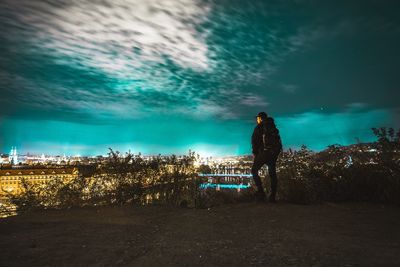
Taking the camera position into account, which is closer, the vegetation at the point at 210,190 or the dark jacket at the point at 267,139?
the vegetation at the point at 210,190

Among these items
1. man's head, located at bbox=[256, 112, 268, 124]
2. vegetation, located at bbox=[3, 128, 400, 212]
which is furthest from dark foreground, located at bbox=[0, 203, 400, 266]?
man's head, located at bbox=[256, 112, 268, 124]

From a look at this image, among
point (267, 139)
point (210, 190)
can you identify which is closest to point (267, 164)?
point (267, 139)

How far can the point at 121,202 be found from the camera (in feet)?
29.9

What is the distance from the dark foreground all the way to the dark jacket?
1769 millimetres

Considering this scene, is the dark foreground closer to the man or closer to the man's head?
the man

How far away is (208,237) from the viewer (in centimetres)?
469

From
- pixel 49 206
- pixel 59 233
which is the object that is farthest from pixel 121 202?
pixel 59 233

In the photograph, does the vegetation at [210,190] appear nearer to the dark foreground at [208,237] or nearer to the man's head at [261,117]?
the dark foreground at [208,237]

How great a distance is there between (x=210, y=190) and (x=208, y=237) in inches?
190

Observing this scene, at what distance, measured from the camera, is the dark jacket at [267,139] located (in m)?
8.34

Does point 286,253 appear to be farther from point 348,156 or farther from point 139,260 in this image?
point 348,156

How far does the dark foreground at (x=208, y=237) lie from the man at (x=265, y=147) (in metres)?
1.20

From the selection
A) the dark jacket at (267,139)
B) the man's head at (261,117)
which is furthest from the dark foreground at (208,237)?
the man's head at (261,117)

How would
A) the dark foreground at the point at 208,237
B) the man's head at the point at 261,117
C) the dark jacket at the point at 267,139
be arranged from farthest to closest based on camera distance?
the man's head at the point at 261,117
the dark jacket at the point at 267,139
the dark foreground at the point at 208,237
